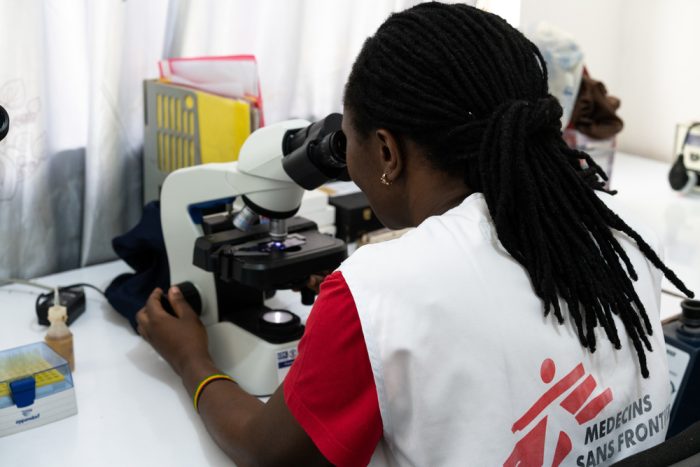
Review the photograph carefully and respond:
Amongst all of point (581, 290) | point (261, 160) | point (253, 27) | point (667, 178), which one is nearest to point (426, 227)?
point (581, 290)

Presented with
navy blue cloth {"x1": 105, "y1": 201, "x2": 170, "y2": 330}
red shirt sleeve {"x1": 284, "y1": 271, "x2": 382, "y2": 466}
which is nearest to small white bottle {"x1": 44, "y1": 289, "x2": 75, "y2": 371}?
→ navy blue cloth {"x1": 105, "y1": 201, "x2": 170, "y2": 330}

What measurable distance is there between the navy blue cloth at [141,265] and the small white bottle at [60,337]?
160mm

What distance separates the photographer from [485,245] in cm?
78

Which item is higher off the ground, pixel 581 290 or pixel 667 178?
pixel 581 290

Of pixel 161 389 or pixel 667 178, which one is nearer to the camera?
pixel 161 389

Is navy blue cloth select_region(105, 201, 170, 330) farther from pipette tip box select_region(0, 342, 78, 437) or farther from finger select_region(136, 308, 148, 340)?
pipette tip box select_region(0, 342, 78, 437)

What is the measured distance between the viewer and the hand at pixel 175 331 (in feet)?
3.75

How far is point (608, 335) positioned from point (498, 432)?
0.17m

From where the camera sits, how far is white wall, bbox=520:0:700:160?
257 centimetres

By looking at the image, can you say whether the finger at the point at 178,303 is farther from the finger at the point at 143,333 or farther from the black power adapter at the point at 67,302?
the black power adapter at the point at 67,302

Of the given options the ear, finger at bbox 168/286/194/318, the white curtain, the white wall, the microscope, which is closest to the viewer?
the ear

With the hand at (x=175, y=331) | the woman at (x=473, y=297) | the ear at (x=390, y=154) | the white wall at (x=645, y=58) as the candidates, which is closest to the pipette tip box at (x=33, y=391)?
the hand at (x=175, y=331)

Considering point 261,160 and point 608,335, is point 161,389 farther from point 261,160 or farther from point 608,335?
point 608,335

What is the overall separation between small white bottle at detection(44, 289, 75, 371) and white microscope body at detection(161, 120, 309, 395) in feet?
0.64
